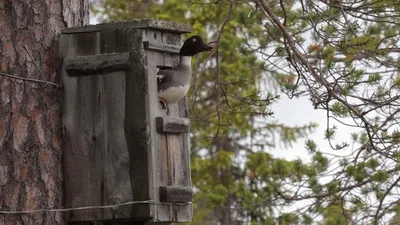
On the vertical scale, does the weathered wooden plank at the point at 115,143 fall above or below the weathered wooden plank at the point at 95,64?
below

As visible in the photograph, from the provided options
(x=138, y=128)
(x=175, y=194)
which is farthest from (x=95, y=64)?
(x=175, y=194)

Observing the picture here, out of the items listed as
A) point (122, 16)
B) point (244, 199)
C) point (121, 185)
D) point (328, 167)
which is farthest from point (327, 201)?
point (122, 16)

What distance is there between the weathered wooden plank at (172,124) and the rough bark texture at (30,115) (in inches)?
16.8

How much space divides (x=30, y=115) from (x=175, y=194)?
0.69m

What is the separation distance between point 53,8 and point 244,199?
4.13m

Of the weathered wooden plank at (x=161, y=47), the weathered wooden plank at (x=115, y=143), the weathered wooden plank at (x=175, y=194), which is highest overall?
the weathered wooden plank at (x=161, y=47)

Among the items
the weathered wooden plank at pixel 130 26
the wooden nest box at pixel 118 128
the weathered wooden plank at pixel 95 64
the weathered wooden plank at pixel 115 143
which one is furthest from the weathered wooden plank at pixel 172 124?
the weathered wooden plank at pixel 130 26

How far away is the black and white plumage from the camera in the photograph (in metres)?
4.36

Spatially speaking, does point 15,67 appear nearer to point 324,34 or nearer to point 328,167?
point 324,34

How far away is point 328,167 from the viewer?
7.42 m

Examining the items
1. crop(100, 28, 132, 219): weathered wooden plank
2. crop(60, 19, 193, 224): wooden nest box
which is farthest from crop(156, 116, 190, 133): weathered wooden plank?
crop(100, 28, 132, 219): weathered wooden plank

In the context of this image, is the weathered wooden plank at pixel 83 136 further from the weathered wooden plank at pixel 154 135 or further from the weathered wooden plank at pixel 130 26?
the weathered wooden plank at pixel 154 135

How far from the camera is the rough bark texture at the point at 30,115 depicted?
13.6 ft

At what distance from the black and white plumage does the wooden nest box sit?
51mm
